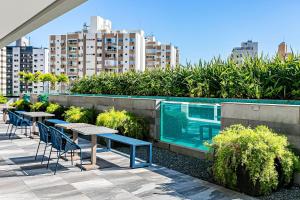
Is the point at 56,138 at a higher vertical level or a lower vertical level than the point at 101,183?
higher

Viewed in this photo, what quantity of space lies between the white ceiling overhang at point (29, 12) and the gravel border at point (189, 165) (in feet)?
11.6

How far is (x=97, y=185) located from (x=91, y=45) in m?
93.7

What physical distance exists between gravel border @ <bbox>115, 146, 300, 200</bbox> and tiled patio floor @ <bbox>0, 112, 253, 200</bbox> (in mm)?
293

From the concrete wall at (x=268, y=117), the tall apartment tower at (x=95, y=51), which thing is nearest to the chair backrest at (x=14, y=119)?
the concrete wall at (x=268, y=117)

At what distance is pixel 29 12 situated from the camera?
5047mm

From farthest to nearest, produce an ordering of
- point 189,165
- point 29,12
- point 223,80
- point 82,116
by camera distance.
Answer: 1. point 82,116
2. point 223,80
3. point 189,165
4. point 29,12

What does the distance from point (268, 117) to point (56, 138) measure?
390 cm

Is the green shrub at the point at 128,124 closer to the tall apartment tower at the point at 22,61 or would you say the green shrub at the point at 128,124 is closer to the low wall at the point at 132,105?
the low wall at the point at 132,105

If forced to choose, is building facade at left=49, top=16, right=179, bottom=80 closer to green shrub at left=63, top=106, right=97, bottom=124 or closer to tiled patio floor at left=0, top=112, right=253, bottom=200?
green shrub at left=63, top=106, right=97, bottom=124

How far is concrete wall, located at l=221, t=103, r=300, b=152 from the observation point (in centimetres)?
577

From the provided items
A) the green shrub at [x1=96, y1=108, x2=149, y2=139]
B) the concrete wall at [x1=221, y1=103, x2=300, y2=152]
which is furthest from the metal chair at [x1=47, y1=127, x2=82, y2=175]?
the concrete wall at [x1=221, y1=103, x2=300, y2=152]

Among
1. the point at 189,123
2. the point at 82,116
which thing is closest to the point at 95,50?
the point at 82,116

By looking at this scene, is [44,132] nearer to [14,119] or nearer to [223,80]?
[14,119]

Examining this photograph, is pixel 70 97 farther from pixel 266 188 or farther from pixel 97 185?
pixel 266 188
